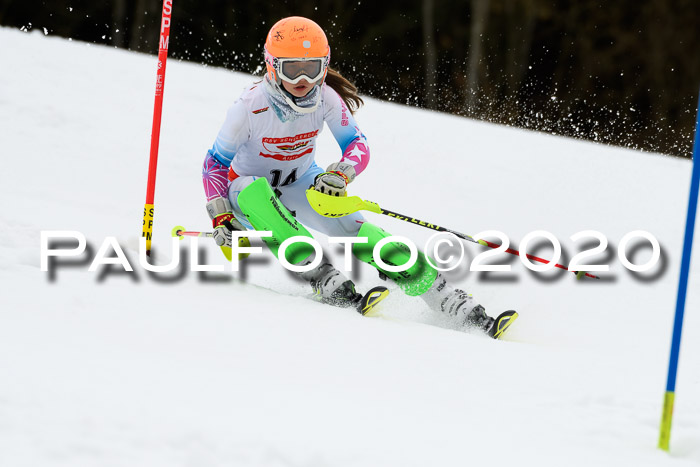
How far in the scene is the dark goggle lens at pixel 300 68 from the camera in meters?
3.84

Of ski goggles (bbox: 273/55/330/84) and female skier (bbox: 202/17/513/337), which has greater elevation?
ski goggles (bbox: 273/55/330/84)

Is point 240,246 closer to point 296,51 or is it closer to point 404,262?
point 404,262

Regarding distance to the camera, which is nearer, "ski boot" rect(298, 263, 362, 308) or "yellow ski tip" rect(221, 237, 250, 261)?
"ski boot" rect(298, 263, 362, 308)

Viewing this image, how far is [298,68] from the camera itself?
12.6 feet

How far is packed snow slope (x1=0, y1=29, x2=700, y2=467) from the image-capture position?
2074mm

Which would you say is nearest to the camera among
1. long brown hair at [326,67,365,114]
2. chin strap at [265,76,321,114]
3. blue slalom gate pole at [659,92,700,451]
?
blue slalom gate pole at [659,92,700,451]

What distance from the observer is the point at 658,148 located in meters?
18.7

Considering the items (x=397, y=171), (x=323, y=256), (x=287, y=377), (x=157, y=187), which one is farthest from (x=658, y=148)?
(x=287, y=377)

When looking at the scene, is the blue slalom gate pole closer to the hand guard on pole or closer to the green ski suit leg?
the green ski suit leg

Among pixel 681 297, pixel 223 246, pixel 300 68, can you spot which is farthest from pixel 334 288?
pixel 681 297

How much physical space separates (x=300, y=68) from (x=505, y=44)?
17.3 m

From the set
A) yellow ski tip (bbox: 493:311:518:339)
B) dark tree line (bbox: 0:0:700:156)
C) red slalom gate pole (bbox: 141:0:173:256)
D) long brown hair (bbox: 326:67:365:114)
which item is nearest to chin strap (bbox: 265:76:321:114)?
long brown hair (bbox: 326:67:365:114)

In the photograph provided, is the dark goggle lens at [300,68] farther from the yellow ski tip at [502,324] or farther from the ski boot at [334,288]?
the yellow ski tip at [502,324]

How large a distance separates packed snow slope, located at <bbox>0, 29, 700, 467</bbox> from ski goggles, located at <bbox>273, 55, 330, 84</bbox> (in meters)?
1.03
